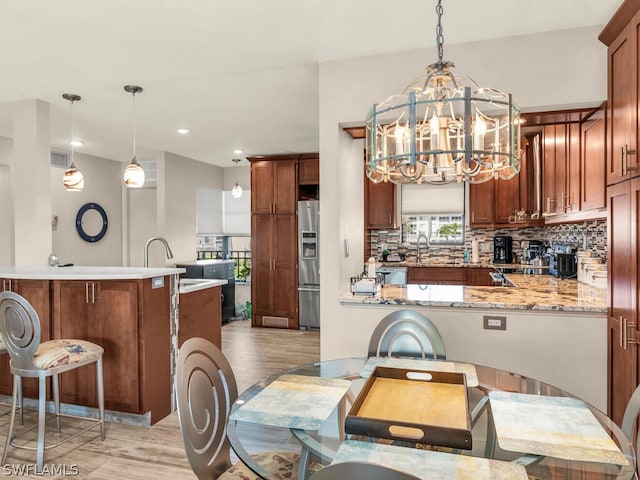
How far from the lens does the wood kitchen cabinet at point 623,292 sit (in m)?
2.13

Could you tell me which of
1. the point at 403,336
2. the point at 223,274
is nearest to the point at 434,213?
the point at 223,274

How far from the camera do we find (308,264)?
6277mm

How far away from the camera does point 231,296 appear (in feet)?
23.2

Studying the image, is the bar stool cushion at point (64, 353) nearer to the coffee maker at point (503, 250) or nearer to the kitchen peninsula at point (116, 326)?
the kitchen peninsula at point (116, 326)

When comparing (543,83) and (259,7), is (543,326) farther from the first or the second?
(259,7)

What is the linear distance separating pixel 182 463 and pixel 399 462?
1917 millimetres

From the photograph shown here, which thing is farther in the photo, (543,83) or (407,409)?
(543,83)

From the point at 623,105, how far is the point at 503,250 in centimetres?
368

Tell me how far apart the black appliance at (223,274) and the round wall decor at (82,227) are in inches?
52.3

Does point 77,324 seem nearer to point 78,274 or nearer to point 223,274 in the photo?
point 78,274

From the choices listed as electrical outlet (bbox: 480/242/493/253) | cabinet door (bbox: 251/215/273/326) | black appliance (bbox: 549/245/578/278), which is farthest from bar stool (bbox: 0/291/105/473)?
electrical outlet (bbox: 480/242/493/253)

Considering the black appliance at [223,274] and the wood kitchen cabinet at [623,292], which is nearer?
the wood kitchen cabinet at [623,292]

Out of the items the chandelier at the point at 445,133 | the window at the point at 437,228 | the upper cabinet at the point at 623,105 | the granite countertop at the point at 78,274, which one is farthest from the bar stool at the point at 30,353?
the window at the point at 437,228

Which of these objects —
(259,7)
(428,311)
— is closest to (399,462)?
(428,311)
